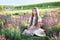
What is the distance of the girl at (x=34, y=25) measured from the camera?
5.27 ft

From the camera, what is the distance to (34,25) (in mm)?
1644

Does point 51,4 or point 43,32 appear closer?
point 43,32

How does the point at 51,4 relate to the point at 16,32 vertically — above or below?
above

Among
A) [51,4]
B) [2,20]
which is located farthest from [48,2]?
[2,20]

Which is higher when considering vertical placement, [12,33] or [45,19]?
[45,19]

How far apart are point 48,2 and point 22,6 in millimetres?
263

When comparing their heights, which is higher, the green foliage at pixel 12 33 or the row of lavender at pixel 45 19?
the row of lavender at pixel 45 19

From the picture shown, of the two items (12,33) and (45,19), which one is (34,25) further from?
(12,33)

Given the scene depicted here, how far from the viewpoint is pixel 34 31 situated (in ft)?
5.31

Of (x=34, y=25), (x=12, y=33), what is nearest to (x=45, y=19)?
(x=34, y=25)

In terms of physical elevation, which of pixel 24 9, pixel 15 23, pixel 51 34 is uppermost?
pixel 24 9

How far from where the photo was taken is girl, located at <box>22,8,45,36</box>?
5.27ft

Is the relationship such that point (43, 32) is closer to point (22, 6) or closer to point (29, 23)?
point (29, 23)

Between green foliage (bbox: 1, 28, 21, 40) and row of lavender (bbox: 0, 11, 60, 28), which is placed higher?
row of lavender (bbox: 0, 11, 60, 28)
